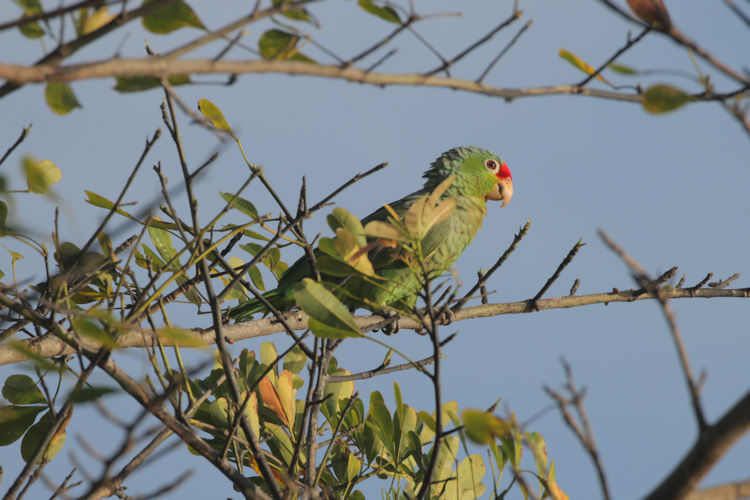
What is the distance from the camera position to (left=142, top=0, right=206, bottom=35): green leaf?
4.26 feet

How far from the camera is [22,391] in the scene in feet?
7.34

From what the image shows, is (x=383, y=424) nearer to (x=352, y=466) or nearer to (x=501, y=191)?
(x=352, y=466)

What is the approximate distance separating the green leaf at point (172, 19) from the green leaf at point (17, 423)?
131cm

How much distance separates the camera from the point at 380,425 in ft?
7.79

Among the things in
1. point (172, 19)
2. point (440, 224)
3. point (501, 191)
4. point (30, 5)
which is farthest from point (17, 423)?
point (501, 191)

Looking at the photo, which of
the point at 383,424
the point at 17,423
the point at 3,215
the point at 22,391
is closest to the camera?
the point at 3,215

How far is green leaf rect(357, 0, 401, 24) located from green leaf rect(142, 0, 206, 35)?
0.33 m

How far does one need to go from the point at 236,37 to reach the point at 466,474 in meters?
1.69

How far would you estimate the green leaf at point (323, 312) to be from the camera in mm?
1427

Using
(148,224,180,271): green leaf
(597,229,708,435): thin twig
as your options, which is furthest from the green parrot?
(597,229,708,435): thin twig

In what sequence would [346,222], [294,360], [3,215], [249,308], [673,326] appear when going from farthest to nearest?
[249,308] → [294,360] → [3,215] → [346,222] → [673,326]

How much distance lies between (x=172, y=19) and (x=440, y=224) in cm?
315

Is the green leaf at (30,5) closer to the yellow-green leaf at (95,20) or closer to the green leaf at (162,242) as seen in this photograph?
the yellow-green leaf at (95,20)

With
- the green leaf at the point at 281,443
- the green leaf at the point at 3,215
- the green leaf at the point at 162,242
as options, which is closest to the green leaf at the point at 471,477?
the green leaf at the point at 281,443
